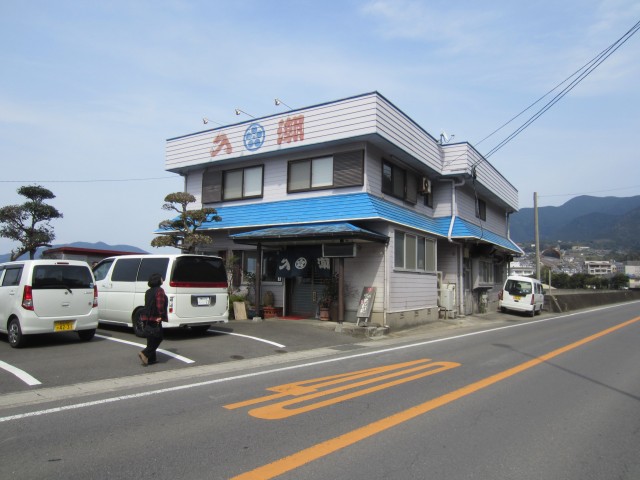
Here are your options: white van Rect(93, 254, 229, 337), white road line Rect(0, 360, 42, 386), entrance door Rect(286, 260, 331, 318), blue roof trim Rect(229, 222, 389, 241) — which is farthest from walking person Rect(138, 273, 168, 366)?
entrance door Rect(286, 260, 331, 318)

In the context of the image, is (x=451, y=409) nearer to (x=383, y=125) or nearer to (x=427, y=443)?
(x=427, y=443)

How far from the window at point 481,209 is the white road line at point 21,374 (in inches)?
816

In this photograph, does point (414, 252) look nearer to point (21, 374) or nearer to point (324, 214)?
point (324, 214)

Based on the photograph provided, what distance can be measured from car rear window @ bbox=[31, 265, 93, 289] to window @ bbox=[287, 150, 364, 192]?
322 inches

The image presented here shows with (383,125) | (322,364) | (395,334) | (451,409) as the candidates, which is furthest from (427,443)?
(383,125)

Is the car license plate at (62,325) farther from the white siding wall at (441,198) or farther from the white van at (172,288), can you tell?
the white siding wall at (441,198)

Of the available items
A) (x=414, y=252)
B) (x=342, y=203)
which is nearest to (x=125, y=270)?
(x=342, y=203)

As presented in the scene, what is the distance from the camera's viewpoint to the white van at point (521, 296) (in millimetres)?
23312

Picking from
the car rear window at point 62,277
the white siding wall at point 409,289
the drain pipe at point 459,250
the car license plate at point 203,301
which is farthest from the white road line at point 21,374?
the drain pipe at point 459,250

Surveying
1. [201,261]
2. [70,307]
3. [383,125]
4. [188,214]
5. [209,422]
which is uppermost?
[383,125]

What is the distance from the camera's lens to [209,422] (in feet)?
17.4

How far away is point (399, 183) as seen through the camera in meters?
17.8

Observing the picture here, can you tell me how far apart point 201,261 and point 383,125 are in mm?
7347

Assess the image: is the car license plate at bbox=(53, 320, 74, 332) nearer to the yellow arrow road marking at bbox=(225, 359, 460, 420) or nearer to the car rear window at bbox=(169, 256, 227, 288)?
the car rear window at bbox=(169, 256, 227, 288)
